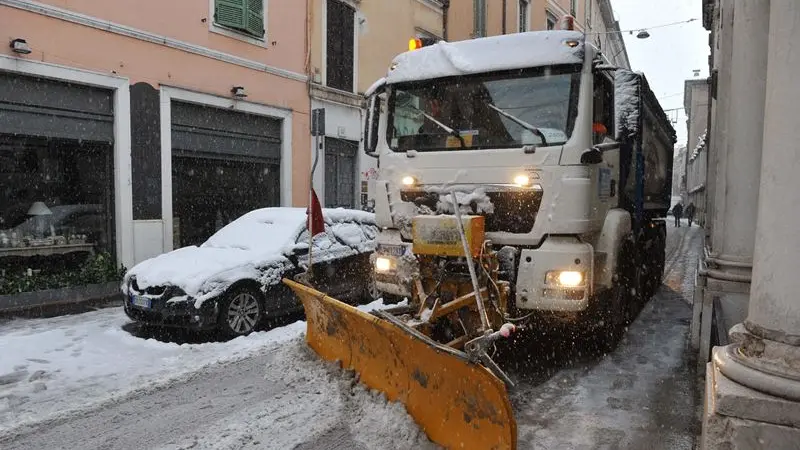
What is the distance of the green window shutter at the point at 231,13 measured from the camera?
12.4 metres

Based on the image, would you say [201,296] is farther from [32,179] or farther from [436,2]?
[436,2]

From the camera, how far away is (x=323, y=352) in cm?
547

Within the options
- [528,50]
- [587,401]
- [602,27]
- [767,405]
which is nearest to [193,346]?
[587,401]

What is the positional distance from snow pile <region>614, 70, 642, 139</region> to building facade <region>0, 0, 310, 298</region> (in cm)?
879

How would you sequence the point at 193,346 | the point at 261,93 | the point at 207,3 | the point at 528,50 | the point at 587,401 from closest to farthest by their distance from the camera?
the point at 587,401, the point at 528,50, the point at 193,346, the point at 207,3, the point at 261,93

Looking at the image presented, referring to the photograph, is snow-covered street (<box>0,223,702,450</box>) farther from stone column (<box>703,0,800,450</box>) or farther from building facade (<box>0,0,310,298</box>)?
building facade (<box>0,0,310,298</box>)

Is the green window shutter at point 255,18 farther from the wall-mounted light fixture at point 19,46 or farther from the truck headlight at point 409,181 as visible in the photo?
the truck headlight at point 409,181

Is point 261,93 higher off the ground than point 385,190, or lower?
higher

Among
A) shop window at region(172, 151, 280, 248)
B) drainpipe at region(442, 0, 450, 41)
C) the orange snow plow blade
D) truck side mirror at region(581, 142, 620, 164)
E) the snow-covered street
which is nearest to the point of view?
the orange snow plow blade

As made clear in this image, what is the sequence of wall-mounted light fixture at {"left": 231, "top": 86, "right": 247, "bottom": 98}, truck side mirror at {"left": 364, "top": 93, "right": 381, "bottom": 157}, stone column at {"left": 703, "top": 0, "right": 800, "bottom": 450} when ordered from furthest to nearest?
wall-mounted light fixture at {"left": 231, "top": 86, "right": 247, "bottom": 98} → truck side mirror at {"left": 364, "top": 93, "right": 381, "bottom": 157} → stone column at {"left": 703, "top": 0, "right": 800, "bottom": 450}

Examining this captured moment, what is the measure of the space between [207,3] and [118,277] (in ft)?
19.9

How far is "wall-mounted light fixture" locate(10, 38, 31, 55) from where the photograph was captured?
896cm

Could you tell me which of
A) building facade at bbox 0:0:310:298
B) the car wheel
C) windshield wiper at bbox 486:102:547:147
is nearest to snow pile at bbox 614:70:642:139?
windshield wiper at bbox 486:102:547:147

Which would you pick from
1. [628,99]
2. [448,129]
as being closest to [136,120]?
[448,129]
